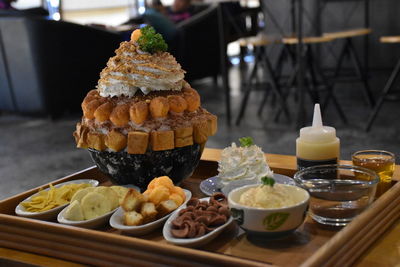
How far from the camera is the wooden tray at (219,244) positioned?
84 centimetres

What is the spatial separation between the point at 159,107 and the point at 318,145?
37cm

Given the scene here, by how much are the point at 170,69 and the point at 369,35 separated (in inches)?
178

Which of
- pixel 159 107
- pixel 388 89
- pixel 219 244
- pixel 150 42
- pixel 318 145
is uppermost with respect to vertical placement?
pixel 150 42

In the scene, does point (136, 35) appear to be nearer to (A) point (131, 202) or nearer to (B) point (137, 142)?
(B) point (137, 142)

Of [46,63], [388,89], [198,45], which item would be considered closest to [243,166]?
[388,89]

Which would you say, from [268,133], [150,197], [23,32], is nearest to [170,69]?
[150,197]

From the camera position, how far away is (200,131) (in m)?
1.26

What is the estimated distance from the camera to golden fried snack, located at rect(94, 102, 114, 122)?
4.03ft

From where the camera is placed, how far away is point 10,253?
107cm

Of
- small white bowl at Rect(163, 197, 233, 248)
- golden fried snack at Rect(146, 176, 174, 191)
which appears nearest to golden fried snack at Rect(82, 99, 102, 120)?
golden fried snack at Rect(146, 176, 174, 191)

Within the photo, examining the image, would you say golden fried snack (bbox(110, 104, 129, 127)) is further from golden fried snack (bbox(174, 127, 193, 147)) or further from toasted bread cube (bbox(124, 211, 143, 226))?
toasted bread cube (bbox(124, 211, 143, 226))

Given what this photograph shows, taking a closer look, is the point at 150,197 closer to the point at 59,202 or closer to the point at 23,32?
the point at 59,202

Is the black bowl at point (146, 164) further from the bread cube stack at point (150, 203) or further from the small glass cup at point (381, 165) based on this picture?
the small glass cup at point (381, 165)

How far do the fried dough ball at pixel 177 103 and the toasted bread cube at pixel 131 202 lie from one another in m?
0.26
